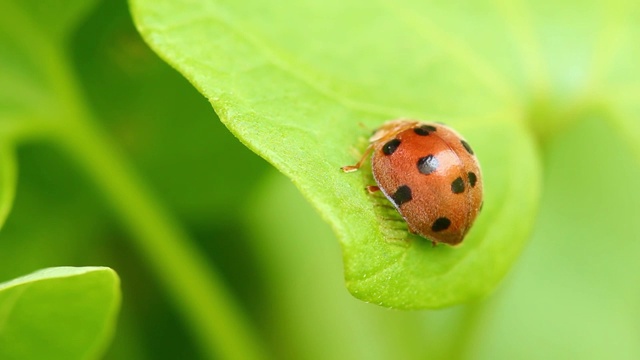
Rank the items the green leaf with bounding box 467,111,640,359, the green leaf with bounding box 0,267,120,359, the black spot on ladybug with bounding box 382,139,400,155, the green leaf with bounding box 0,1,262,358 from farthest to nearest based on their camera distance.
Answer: the green leaf with bounding box 467,111,640,359 → the green leaf with bounding box 0,1,262,358 → the black spot on ladybug with bounding box 382,139,400,155 → the green leaf with bounding box 0,267,120,359

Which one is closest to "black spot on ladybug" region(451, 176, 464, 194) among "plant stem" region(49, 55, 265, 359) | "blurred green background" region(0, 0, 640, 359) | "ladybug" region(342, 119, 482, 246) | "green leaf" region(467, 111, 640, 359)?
"ladybug" region(342, 119, 482, 246)

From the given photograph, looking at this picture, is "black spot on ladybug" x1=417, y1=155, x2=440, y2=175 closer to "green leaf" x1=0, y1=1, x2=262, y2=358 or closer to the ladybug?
the ladybug

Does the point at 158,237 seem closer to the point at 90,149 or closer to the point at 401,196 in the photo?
the point at 90,149

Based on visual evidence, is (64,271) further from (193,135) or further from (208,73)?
(193,135)

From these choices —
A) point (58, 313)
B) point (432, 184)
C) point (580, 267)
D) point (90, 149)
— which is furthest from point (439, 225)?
point (580, 267)

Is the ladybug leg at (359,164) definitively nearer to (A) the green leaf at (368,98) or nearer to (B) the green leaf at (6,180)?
(A) the green leaf at (368,98)

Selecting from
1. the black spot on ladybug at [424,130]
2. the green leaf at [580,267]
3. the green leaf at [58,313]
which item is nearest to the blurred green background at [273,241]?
the green leaf at [580,267]

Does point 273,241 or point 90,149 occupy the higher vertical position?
point 90,149
